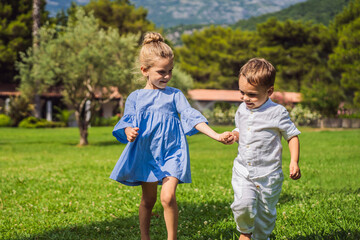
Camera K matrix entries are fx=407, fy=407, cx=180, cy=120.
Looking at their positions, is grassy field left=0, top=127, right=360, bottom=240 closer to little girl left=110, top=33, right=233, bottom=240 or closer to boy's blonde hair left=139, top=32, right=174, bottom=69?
little girl left=110, top=33, right=233, bottom=240

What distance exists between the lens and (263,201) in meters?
3.52

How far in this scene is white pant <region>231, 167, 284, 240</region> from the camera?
3.48 m

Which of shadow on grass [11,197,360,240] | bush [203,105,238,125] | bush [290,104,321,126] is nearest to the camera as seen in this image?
shadow on grass [11,197,360,240]

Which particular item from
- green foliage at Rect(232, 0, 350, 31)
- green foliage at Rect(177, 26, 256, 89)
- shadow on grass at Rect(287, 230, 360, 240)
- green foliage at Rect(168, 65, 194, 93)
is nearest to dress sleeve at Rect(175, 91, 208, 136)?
shadow on grass at Rect(287, 230, 360, 240)

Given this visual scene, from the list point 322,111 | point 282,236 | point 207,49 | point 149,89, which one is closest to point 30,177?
point 149,89

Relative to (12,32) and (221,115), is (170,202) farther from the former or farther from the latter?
(12,32)

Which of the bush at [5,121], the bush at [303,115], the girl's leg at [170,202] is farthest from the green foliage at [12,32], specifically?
the girl's leg at [170,202]

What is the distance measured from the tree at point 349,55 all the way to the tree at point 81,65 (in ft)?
91.9

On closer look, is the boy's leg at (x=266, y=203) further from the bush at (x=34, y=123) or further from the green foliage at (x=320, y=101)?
the green foliage at (x=320, y=101)

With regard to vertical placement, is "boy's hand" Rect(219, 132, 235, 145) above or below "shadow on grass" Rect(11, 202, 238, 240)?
above

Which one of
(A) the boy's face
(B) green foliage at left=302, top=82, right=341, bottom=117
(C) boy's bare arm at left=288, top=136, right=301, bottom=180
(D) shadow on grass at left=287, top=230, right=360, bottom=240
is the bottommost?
(B) green foliage at left=302, top=82, right=341, bottom=117

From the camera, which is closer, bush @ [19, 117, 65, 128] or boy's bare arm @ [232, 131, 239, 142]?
boy's bare arm @ [232, 131, 239, 142]

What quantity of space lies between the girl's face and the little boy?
831 mm

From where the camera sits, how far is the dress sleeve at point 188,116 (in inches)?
155
